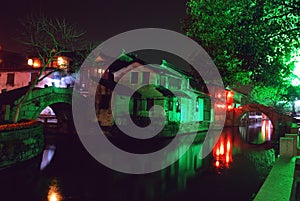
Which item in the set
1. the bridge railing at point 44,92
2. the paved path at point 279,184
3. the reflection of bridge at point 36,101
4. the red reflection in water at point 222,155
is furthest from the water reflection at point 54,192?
the red reflection in water at point 222,155

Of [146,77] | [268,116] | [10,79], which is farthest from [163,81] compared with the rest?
[10,79]

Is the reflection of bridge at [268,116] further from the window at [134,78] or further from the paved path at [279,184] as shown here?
the paved path at [279,184]

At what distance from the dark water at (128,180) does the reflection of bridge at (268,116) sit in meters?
18.6

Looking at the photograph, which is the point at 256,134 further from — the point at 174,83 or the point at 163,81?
the point at 163,81

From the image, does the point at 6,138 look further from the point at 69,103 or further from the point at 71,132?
the point at 71,132

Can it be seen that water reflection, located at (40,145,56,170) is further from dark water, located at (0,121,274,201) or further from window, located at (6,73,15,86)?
window, located at (6,73,15,86)

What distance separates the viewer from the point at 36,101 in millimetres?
25609

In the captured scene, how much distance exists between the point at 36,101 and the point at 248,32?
21.5 meters

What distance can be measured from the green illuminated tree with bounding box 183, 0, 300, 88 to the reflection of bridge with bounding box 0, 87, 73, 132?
54.1 feet

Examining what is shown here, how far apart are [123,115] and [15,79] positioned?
19176 mm

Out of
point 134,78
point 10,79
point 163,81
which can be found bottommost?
point 10,79

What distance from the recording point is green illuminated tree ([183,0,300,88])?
9.95 m

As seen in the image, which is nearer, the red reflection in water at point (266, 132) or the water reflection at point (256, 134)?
the water reflection at point (256, 134)

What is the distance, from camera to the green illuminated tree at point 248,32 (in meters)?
9.95
